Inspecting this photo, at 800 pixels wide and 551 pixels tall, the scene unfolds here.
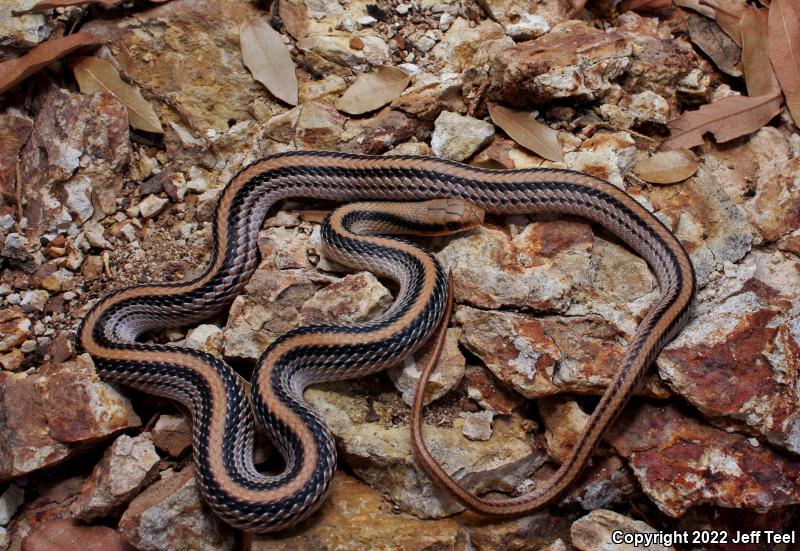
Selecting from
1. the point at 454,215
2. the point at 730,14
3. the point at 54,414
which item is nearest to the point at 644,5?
the point at 730,14

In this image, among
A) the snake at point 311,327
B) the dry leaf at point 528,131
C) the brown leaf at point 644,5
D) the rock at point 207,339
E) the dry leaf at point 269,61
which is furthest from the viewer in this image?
the brown leaf at point 644,5

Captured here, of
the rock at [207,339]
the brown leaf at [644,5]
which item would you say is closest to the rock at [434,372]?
the rock at [207,339]

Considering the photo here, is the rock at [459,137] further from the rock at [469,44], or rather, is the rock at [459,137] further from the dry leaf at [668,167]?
the dry leaf at [668,167]

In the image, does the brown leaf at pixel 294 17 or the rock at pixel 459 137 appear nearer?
the rock at pixel 459 137

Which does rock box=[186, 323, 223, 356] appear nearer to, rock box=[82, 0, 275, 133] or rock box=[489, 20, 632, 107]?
rock box=[82, 0, 275, 133]

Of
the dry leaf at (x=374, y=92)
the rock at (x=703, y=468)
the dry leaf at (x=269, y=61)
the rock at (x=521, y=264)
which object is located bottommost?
the rock at (x=703, y=468)

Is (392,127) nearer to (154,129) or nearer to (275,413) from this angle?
(154,129)

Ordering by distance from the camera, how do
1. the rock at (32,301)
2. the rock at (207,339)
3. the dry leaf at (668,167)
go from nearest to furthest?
the rock at (207,339) < the rock at (32,301) < the dry leaf at (668,167)

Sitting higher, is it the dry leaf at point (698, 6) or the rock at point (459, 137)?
the dry leaf at point (698, 6)
